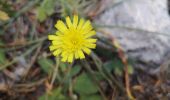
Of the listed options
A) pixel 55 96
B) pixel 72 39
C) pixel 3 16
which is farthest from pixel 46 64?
pixel 72 39

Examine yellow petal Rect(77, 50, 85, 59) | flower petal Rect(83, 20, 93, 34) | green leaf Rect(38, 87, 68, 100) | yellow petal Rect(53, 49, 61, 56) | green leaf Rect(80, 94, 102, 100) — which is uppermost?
flower petal Rect(83, 20, 93, 34)

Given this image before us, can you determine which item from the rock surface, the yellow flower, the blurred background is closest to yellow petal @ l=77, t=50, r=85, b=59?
the yellow flower

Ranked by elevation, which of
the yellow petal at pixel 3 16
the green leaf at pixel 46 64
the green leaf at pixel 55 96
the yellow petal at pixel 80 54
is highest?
the yellow petal at pixel 3 16

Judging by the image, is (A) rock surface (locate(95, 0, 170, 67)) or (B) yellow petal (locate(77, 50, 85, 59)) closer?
(B) yellow petal (locate(77, 50, 85, 59))

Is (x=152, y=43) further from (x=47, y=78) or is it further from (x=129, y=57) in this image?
(x=47, y=78)

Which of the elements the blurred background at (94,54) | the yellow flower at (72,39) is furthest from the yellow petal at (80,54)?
the blurred background at (94,54)

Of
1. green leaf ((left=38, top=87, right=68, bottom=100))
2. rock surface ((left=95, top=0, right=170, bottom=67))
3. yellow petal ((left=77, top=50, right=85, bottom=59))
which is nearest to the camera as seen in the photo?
yellow petal ((left=77, top=50, right=85, bottom=59))

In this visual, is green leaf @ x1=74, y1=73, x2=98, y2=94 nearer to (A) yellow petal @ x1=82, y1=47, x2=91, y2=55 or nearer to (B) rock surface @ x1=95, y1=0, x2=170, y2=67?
(B) rock surface @ x1=95, y1=0, x2=170, y2=67

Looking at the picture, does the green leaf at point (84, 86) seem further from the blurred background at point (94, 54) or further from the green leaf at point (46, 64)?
the green leaf at point (46, 64)
